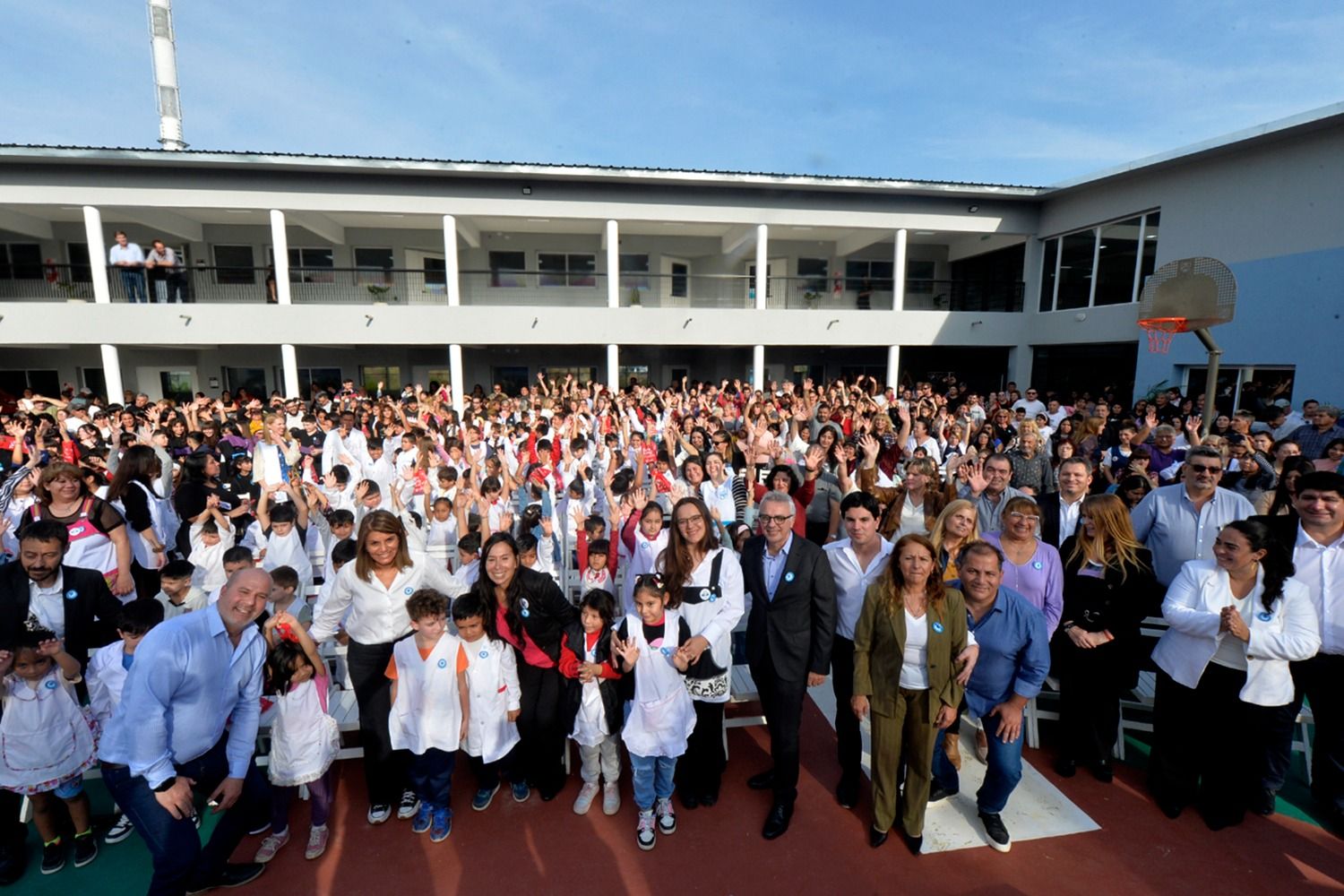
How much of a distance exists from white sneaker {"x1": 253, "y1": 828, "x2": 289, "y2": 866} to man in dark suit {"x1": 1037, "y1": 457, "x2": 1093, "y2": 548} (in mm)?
4988

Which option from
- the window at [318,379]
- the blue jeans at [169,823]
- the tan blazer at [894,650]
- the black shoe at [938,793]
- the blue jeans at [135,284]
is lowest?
the black shoe at [938,793]

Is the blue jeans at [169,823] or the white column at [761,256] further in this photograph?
the white column at [761,256]

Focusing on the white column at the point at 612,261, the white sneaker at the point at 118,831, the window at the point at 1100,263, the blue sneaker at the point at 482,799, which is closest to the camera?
the white sneaker at the point at 118,831

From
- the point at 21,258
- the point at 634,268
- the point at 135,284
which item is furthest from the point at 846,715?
the point at 21,258

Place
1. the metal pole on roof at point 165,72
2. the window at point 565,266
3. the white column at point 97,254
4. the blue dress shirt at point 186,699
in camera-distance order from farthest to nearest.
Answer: the metal pole on roof at point 165,72
the window at point 565,266
the white column at point 97,254
the blue dress shirt at point 186,699

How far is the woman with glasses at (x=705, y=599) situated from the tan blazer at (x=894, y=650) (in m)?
0.68

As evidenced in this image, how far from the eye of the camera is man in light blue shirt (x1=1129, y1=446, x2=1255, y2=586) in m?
3.71

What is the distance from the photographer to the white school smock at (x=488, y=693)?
3.15 m

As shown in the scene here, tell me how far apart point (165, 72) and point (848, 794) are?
100 ft


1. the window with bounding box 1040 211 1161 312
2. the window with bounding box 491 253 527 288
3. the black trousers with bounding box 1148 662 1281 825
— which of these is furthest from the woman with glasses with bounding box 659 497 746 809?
the window with bounding box 491 253 527 288

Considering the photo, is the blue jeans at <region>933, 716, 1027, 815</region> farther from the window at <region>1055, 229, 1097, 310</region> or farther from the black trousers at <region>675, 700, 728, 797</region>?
the window at <region>1055, 229, 1097, 310</region>

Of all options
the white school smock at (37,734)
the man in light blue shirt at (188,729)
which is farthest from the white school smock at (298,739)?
the white school smock at (37,734)

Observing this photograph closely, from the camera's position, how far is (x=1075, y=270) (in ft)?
49.7

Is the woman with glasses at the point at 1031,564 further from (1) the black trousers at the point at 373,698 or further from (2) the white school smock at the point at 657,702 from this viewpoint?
(1) the black trousers at the point at 373,698
